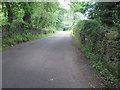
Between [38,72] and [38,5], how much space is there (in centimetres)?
1548

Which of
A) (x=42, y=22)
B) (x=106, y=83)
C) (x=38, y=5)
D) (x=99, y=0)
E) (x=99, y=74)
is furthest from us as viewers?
(x=42, y=22)

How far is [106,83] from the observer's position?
127 inches

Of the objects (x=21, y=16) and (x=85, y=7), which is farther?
(x=21, y=16)

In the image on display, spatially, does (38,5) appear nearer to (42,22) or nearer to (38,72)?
(42,22)

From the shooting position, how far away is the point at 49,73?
12.9 feet

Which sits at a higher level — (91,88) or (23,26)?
(23,26)

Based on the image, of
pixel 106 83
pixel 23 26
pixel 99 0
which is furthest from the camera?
pixel 23 26

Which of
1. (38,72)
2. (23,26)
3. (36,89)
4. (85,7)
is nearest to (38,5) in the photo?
(23,26)

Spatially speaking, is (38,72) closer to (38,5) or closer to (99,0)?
(99,0)

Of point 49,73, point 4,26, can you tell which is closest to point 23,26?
point 4,26

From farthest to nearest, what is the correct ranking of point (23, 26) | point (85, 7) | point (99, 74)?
point (23, 26)
point (85, 7)
point (99, 74)

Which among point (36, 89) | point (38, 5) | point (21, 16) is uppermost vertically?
point (38, 5)

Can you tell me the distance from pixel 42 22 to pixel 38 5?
29.8ft

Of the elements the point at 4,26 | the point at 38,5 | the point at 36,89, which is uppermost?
the point at 38,5
